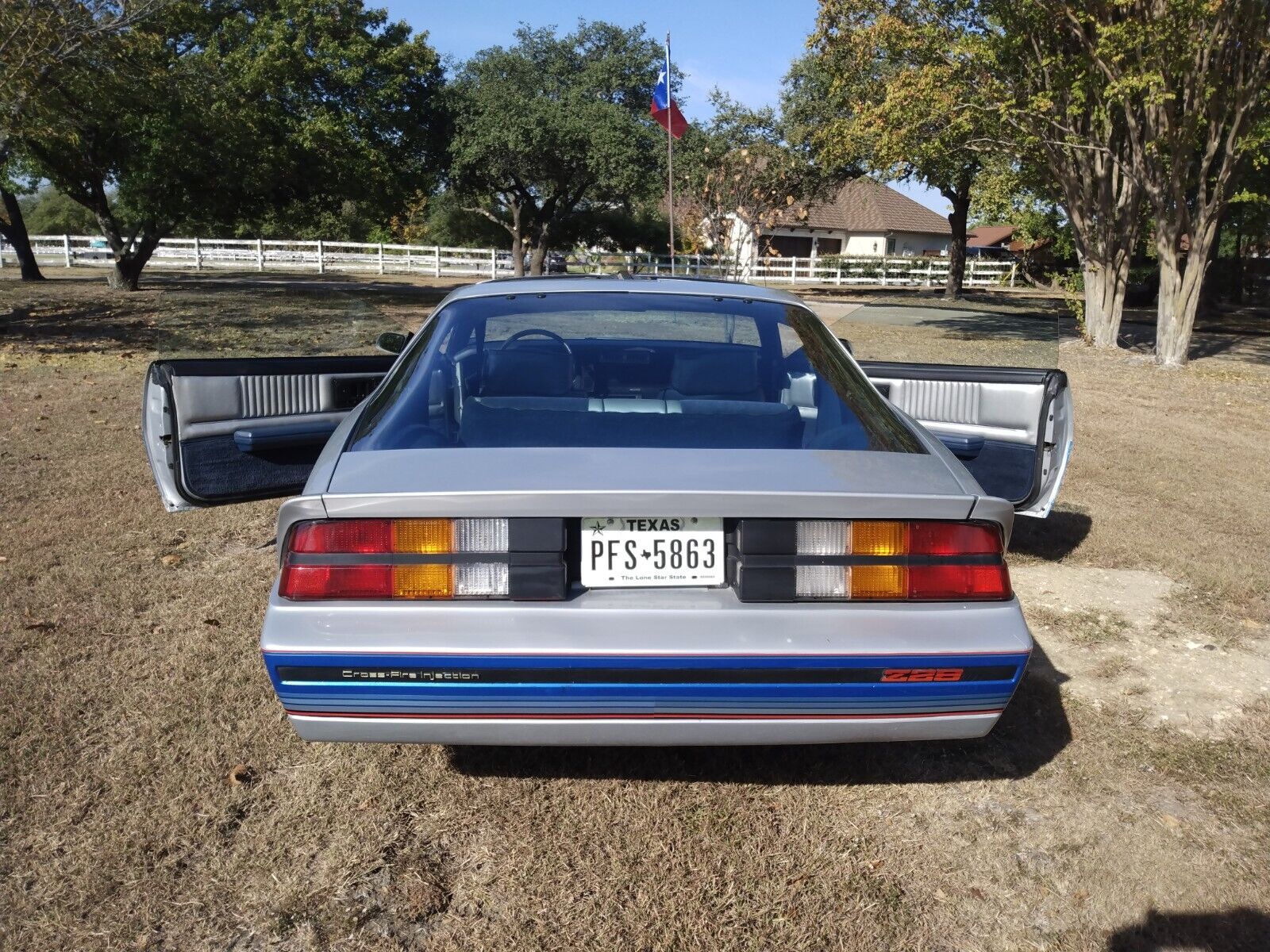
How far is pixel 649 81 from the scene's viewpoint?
37.3 metres

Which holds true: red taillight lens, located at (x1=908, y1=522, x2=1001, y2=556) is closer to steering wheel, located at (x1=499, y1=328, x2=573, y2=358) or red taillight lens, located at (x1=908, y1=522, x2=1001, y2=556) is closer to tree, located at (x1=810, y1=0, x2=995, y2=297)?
steering wheel, located at (x1=499, y1=328, x2=573, y2=358)

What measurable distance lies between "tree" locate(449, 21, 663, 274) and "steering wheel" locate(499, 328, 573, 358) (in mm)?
29194

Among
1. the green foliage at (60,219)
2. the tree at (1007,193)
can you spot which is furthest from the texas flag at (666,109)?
the green foliage at (60,219)

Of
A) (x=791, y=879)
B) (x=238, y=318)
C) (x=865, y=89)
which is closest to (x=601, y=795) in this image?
(x=791, y=879)

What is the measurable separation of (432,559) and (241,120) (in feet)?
69.8

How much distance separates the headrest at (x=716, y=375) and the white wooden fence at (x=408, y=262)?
33.5m

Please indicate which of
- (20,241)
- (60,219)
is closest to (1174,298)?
(20,241)

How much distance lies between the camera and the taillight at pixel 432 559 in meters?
2.38

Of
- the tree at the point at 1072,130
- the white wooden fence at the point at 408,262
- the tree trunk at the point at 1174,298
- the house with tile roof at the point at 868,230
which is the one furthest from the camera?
the house with tile roof at the point at 868,230

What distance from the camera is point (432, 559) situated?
239 cm

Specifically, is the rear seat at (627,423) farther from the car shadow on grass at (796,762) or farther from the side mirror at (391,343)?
the side mirror at (391,343)

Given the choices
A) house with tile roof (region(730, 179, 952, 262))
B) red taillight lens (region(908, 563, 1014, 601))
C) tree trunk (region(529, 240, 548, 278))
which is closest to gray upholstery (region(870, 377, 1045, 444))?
red taillight lens (region(908, 563, 1014, 601))

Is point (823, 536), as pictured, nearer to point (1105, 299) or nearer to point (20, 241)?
point (1105, 299)

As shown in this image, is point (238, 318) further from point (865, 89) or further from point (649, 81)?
point (649, 81)
